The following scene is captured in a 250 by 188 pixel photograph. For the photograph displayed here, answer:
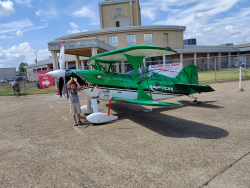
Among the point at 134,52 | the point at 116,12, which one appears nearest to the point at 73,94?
the point at 134,52

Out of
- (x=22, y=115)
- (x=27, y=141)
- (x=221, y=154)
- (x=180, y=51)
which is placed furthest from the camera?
(x=180, y=51)

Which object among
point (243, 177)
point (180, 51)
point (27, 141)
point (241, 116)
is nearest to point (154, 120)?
point (241, 116)

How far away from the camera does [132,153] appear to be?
3488 mm

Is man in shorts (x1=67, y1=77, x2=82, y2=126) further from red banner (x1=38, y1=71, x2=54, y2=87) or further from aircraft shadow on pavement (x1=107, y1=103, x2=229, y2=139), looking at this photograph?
red banner (x1=38, y1=71, x2=54, y2=87)

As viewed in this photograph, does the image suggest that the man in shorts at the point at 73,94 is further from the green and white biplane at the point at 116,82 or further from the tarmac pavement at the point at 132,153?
the tarmac pavement at the point at 132,153

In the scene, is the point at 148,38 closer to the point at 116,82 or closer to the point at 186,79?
the point at 186,79

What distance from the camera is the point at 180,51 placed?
3444cm

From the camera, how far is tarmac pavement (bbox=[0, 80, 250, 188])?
2631 mm

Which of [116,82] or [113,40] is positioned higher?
[113,40]

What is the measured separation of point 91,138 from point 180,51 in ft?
112

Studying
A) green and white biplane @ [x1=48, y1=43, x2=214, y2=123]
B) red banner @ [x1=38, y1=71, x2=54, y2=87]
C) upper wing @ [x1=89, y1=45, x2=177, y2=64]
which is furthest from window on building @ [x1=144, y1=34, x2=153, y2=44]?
upper wing @ [x1=89, y1=45, x2=177, y2=64]

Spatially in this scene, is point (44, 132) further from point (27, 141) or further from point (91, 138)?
point (91, 138)

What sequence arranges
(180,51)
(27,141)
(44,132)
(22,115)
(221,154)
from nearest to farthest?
(221,154), (27,141), (44,132), (22,115), (180,51)

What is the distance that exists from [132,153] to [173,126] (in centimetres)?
210
